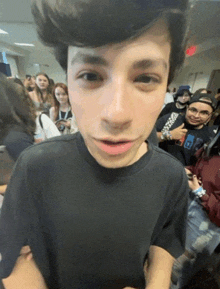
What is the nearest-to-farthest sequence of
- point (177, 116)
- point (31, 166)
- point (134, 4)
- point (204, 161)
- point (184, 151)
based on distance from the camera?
point (134, 4), point (31, 166), point (204, 161), point (184, 151), point (177, 116)

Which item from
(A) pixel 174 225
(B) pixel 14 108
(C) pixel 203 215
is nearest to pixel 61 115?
(B) pixel 14 108

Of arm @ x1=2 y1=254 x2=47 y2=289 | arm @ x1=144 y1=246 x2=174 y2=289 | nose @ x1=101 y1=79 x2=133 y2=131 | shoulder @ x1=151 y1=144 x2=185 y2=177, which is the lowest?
arm @ x1=144 y1=246 x2=174 y2=289

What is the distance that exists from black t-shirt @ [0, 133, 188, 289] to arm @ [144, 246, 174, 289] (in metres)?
0.05

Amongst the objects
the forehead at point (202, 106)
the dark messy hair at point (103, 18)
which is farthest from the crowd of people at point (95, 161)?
the forehead at point (202, 106)

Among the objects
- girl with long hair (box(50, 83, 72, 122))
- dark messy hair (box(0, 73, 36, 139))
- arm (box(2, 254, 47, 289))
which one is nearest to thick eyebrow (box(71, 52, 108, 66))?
girl with long hair (box(50, 83, 72, 122))

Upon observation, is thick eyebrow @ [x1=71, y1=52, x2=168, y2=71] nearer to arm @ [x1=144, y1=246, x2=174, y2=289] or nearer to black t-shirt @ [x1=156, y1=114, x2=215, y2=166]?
arm @ [x1=144, y1=246, x2=174, y2=289]

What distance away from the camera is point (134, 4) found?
0.24 metres

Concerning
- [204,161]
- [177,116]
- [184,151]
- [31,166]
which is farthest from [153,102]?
[177,116]

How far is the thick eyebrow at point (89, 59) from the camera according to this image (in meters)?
0.26

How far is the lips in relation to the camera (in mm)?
307

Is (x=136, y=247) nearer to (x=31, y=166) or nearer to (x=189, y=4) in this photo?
(x=31, y=166)

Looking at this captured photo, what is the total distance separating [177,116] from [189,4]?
1215 millimetres

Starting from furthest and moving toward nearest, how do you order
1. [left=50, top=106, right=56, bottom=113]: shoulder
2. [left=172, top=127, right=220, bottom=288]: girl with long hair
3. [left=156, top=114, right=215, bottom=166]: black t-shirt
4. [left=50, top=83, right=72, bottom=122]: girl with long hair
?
[left=156, top=114, right=215, bottom=166]: black t-shirt < [left=172, top=127, right=220, bottom=288]: girl with long hair < [left=50, top=106, right=56, bottom=113]: shoulder < [left=50, top=83, right=72, bottom=122]: girl with long hair

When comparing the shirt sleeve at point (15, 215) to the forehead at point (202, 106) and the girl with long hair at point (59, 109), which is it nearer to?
the girl with long hair at point (59, 109)
